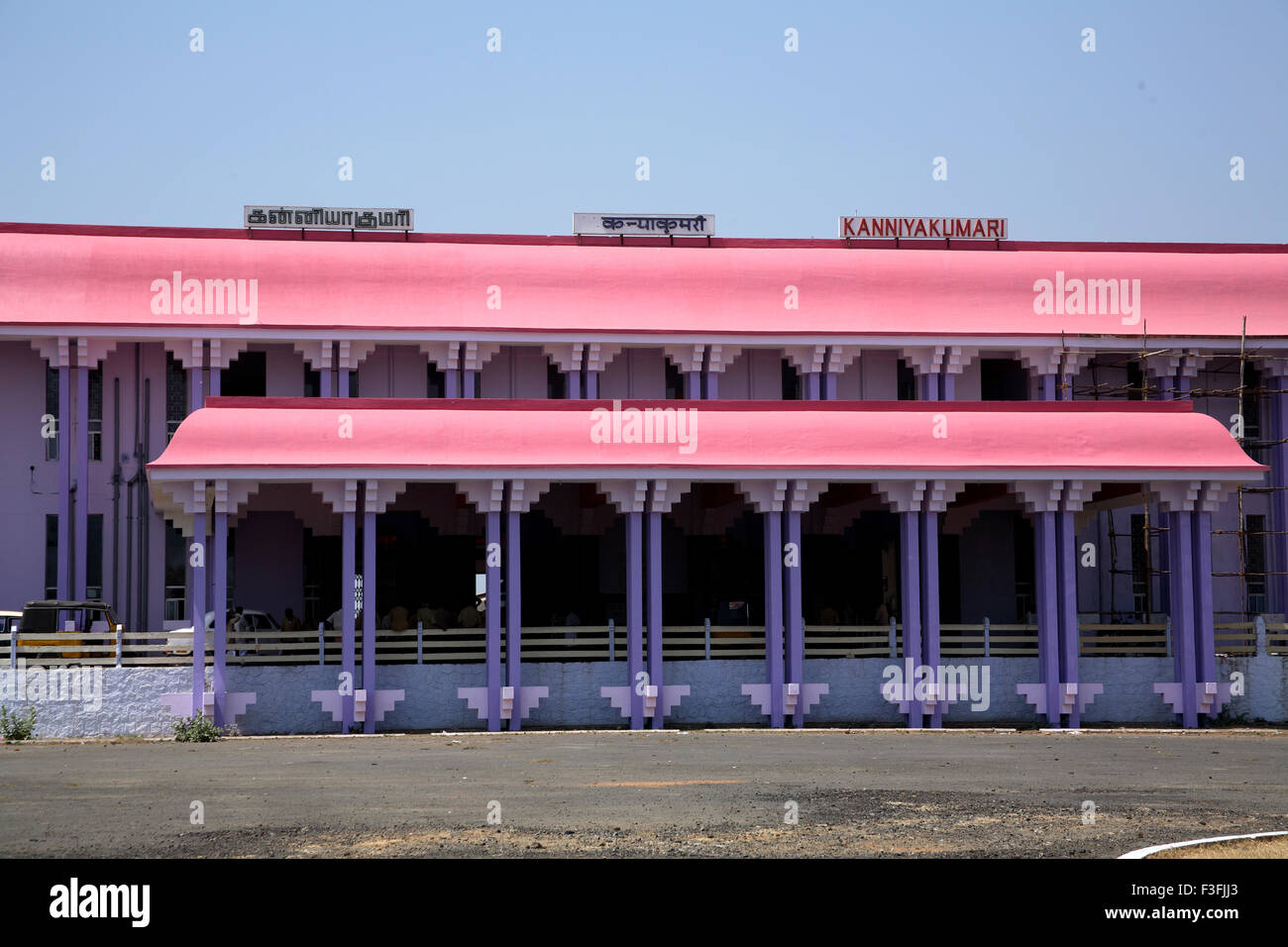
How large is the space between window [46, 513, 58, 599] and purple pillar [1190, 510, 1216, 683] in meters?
22.4

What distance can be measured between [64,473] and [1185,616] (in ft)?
72.1

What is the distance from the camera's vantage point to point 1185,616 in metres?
26.7

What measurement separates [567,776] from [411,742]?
534 centimetres

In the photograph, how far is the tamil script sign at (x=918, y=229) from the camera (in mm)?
33875

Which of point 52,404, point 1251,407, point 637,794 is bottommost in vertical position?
point 637,794

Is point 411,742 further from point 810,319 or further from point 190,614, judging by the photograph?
point 810,319

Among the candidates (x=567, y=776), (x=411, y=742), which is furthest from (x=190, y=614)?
(x=567, y=776)

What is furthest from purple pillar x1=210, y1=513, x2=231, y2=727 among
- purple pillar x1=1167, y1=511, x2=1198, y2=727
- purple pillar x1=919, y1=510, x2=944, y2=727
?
purple pillar x1=1167, y1=511, x2=1198, y2=727

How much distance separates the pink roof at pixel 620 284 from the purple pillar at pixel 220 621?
20.5 ft

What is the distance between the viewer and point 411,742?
23.5 m

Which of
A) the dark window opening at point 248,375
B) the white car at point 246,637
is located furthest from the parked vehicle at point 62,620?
the dark window opening at point 248,375
